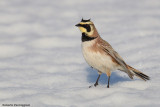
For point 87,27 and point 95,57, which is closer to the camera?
point 95,57

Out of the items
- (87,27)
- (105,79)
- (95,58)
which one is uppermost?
(87,27)

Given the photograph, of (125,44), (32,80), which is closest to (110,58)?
(32,80)

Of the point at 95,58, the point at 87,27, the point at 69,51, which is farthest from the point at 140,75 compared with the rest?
the point at 69,51

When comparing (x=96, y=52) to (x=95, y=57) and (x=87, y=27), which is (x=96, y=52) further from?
(x=87, y=27)

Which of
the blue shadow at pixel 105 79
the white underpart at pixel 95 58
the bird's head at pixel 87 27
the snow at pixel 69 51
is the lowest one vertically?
the blue shadow at pixel 105 79

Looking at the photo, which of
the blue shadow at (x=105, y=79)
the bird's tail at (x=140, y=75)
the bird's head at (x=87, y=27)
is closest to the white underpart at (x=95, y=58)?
the bird's head at (x=87, y=27)

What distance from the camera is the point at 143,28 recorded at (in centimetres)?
1106

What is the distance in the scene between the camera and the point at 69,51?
974 centimetres

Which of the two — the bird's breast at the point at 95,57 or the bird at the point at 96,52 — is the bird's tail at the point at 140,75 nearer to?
the bird at the point at 96,52

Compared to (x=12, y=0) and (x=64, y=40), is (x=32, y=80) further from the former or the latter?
(x=12, y=0)

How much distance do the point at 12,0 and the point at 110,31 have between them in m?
5.04

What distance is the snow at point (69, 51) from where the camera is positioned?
625 cm

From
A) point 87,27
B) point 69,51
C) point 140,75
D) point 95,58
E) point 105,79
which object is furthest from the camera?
point 69,51

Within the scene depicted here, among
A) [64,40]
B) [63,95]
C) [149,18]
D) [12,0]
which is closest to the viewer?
[63,95]
